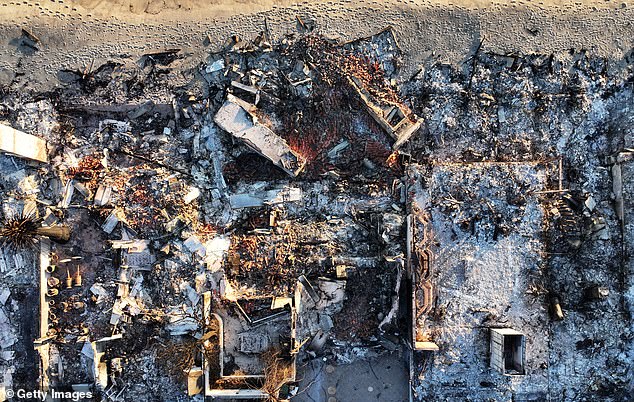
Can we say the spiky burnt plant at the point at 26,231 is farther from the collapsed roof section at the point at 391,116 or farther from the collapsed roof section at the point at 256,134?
the collapsed roof section at the point at 391,116

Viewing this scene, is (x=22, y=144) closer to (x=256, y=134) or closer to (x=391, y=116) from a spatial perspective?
(x=256, y=134)

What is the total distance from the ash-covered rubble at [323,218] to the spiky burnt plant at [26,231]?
0.07m

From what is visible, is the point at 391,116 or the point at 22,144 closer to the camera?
the point at 22,144

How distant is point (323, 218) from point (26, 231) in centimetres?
602

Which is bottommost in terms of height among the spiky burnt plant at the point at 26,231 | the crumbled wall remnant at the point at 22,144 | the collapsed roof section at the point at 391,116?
the spiky burnt plant at the point at 26,231

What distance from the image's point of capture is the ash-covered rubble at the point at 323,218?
31.8ft

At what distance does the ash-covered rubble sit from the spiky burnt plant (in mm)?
73

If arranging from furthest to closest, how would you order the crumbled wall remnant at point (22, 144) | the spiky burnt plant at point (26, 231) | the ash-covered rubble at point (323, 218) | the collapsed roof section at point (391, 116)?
the ash-covered rubble at point (323, 218) < the collapsed roof section at point (391, 116) < the spiky burnt plant at point (26, 231) < the crumbled wall remnant at point (22, 144)

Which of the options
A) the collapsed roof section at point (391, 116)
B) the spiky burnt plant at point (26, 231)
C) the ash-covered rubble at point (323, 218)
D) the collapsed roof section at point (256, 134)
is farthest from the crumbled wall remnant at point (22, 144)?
the collapsed roof section at point (391, 116)

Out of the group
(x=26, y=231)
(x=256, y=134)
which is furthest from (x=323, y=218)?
(x=26, y=231)

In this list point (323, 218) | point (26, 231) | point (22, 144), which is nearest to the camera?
point (22, 144)

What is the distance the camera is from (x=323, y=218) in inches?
386

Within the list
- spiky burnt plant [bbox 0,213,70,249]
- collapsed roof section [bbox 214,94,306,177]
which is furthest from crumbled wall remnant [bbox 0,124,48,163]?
collapsed roof section [bbox 214,94,306,177]

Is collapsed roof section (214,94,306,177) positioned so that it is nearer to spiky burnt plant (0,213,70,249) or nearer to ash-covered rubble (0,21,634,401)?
ash-covered rubble (0,21,634,401)
